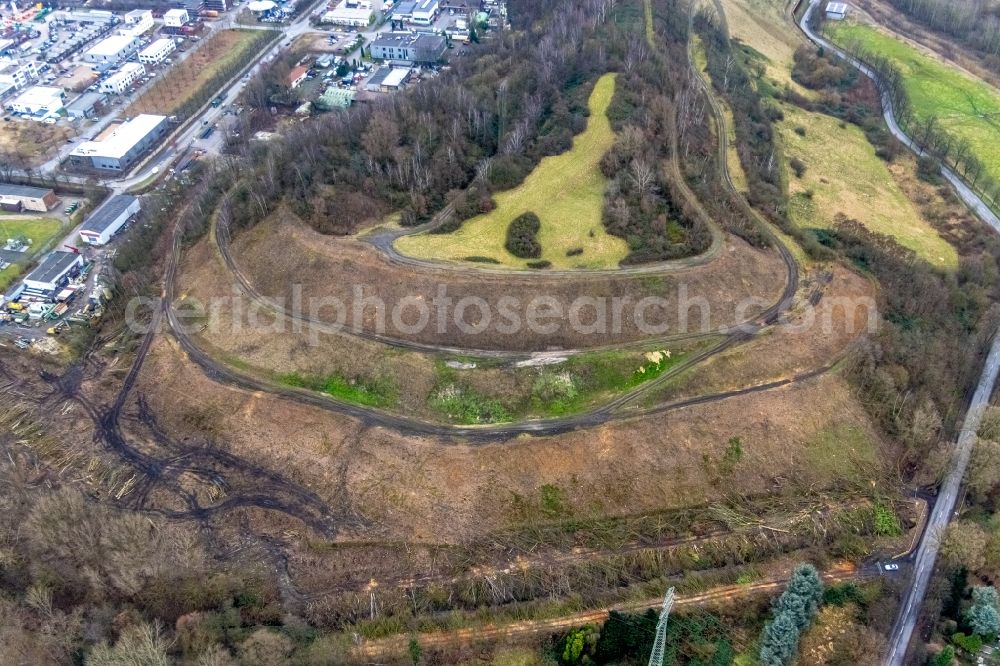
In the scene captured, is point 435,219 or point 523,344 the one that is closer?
point 523,344

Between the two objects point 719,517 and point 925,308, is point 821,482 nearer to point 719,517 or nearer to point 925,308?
point 719,517

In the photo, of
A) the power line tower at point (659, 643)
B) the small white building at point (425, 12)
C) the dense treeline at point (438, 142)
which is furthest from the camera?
the small white building at point (425, 12)

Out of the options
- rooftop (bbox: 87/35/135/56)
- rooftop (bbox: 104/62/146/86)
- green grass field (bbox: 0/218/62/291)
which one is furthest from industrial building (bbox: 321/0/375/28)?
green grass field (bbox: 0/218/62/291)

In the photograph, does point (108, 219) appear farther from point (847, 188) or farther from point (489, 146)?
point (847, 188)

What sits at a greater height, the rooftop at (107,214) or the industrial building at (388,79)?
the industrial building at (388,79)

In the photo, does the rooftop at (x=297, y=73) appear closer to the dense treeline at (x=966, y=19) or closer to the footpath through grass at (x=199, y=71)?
the footpath through grass at (x=199, y=71)

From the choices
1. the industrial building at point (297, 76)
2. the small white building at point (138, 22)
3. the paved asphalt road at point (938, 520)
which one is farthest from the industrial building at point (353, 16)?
the paved asphalt road at point (938, 520)

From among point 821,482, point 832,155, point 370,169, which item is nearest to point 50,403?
point 370,169
